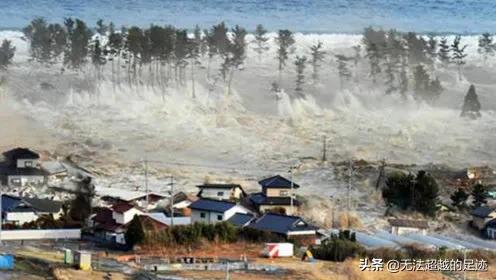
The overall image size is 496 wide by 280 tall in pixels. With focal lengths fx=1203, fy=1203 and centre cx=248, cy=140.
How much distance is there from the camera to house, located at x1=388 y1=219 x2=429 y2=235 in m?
10.7

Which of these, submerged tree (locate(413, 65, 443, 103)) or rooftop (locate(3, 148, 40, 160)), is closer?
rooftop (locate(3, 148, 40, 160))

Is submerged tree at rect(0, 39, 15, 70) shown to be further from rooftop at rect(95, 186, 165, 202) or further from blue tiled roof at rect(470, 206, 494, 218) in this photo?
blue tiled roof at rect(470, 206, 494, 218)

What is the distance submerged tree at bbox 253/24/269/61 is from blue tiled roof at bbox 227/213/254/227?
5.97 metres

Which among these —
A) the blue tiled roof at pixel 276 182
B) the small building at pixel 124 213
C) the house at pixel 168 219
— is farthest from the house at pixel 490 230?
the small building at pixel 124 213

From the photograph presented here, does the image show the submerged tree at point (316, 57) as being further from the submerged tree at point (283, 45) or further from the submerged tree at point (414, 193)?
the submerged tree at point (414, 193)

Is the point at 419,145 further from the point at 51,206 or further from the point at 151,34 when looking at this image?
the point at 51,206

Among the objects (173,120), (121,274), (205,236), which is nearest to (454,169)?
(173,120)

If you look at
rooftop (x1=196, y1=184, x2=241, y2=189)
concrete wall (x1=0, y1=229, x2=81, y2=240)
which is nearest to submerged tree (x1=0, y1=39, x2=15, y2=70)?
rooftop (x1=196, y1=184, x2=241, y2=189)

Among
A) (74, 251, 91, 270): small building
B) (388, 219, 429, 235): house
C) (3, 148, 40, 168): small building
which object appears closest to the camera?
(74, 251, 91, 270): small building

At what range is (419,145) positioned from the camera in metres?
14.1

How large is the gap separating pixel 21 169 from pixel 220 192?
6.57 ft

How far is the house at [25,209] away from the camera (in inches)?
406

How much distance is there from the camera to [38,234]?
32.6ft

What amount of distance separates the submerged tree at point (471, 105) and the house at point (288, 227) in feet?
18.7
